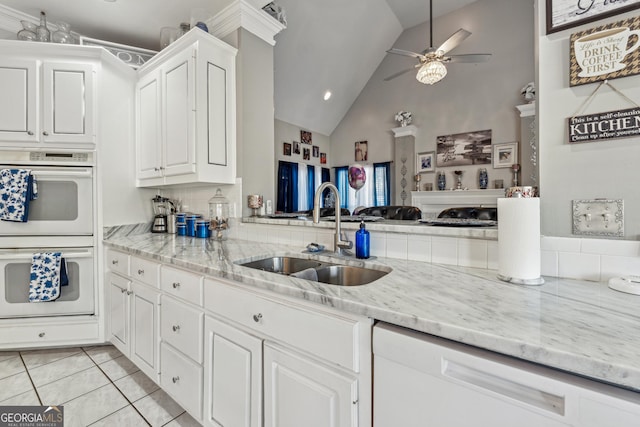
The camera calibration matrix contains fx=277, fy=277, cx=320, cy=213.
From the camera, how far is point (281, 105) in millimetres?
4484

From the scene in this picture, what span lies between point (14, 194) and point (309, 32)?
3.60 m

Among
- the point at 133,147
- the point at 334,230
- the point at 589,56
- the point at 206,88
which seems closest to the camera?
the point at 589,56

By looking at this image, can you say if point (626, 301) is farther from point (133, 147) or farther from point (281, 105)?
point (281, 105)

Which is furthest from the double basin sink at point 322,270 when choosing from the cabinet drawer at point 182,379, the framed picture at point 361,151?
the framed picture at point 361,151

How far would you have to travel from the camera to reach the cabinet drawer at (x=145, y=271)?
5.29 feet

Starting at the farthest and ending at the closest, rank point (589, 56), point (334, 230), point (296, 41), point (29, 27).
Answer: point (296, 41)
point (29, 27)
point (334, 230)
point (589, 56)

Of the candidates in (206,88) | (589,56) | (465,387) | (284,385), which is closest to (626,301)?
(465,387)

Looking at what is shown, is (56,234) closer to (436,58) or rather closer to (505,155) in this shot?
(436,58)

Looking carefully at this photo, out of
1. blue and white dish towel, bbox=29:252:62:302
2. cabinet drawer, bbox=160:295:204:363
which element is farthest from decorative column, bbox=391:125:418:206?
blue and white dish towel, bbox=29:252:62:302

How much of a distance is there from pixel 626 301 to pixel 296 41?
13.4ft

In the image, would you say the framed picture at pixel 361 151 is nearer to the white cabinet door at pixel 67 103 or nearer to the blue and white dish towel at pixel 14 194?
the white cabinet door at pixel 67 103

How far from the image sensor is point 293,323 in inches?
37.6

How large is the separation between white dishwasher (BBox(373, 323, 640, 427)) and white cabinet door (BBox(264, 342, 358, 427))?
105 mm

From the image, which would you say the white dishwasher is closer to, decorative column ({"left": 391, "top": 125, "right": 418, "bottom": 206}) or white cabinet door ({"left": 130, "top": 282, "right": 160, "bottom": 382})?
white cabinet door ({"left": 130, "top": 282, "right": 160, "bottom": 382})
